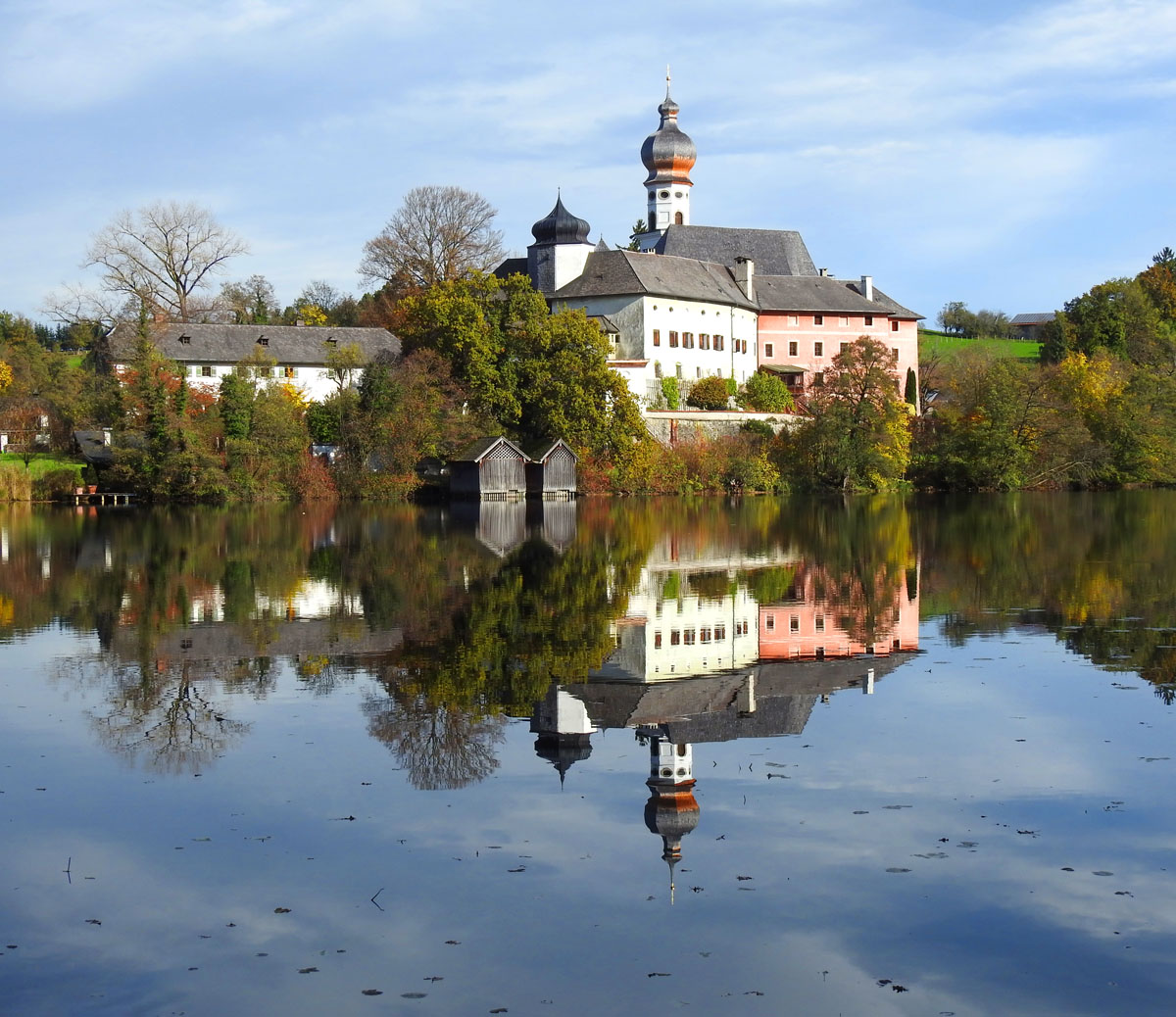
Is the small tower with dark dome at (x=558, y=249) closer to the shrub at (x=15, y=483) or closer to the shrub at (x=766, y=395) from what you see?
the shrub at (x=766, y=395)

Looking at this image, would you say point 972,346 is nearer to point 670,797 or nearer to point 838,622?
point 838,622

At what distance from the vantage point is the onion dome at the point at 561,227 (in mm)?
72500

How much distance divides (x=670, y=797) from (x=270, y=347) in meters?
63.6

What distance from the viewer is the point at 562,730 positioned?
1100 centimetres

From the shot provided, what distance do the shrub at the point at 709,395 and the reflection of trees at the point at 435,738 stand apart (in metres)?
60.5

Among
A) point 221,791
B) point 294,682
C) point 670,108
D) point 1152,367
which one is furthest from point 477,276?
point 221,791

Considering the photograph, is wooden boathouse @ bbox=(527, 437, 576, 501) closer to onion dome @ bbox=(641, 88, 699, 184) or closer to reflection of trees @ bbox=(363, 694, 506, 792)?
onion dome @ bbox=(641, 88, 699, 184)

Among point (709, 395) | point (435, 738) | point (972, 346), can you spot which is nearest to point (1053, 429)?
point (709, 395)

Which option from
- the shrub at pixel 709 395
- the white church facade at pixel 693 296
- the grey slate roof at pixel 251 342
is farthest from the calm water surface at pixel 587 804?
the shrub at pixel 709 395

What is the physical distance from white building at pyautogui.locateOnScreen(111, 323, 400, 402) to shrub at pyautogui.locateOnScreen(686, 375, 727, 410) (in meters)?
15.3

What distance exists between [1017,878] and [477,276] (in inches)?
2218

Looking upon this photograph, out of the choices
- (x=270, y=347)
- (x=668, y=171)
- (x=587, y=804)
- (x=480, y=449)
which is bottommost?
(x=587, y=804)

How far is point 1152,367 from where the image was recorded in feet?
274

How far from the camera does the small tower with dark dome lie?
238 feet
